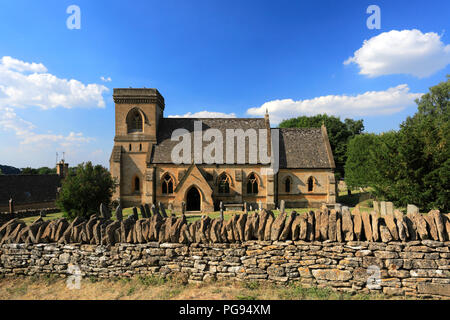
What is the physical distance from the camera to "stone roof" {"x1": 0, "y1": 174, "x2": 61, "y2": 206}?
36.5m

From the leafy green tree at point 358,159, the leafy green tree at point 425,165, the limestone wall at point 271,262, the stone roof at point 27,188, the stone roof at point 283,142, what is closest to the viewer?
the limestone wall at point 271,262

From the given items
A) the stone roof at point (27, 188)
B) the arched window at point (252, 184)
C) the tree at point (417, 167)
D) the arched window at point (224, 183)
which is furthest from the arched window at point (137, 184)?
the tree at point (417, 167)

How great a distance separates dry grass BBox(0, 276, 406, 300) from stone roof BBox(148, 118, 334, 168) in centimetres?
2030

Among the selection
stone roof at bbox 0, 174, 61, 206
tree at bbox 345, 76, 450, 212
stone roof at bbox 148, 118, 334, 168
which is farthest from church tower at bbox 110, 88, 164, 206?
tree at bbox 345, 76, 450, 212

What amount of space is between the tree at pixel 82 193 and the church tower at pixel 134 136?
10518mm

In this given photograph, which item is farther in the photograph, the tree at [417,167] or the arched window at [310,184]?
the arched window at [310,184]

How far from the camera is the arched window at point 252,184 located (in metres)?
27.8

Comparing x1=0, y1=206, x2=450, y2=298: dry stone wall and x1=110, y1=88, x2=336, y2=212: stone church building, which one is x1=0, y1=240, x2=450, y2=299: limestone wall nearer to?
x1=0, y1=206, x2=450, y2=298: dry stone wall

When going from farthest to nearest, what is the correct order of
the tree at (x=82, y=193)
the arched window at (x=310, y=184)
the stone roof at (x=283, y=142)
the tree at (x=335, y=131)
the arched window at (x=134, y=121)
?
the tree at (x=335, y=131) < the arched window at (x=134, y=121) < the arched window at (x=310, y=184) < the stone roof at (x=283, y=142) < the tree at (x=82, y=193)

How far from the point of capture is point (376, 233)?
6312mm

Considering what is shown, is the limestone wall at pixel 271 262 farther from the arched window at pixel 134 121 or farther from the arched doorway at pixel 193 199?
the arched window at pixel 134 121

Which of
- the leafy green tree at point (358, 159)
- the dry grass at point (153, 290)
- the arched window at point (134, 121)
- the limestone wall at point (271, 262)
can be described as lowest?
the dry grass at point (153, 290)

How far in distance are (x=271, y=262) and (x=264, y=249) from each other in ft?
1.52

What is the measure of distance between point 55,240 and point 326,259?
951cm
